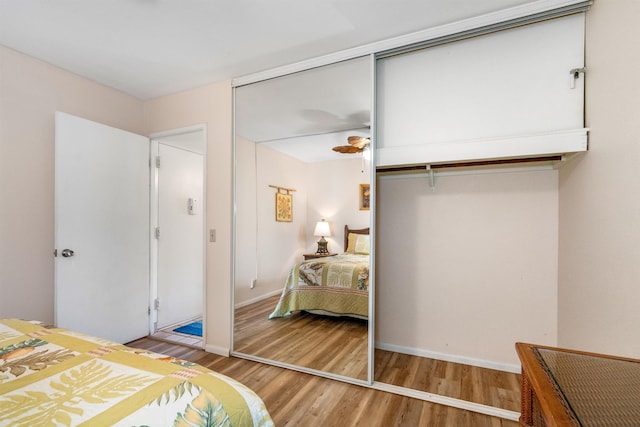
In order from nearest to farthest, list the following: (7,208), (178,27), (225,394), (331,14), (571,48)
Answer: (225,394) → (571,48) → (331,14) → (178,27) → (7,208)

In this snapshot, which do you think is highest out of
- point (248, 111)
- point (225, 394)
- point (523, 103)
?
point (248, 111)

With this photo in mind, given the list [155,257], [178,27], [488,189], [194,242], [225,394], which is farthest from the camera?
[194,242]

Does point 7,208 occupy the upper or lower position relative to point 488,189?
lower

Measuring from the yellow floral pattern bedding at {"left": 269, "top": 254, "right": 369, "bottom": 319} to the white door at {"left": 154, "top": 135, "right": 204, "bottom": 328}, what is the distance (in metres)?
1.30

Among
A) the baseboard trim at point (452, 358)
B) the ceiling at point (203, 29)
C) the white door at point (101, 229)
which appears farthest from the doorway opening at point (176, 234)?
the baseboard trim at point (452, 358)

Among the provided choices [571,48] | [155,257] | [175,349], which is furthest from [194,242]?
[571,48]

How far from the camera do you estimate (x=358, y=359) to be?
2316mm

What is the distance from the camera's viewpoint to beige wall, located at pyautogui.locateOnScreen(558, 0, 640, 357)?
1192 millimetres

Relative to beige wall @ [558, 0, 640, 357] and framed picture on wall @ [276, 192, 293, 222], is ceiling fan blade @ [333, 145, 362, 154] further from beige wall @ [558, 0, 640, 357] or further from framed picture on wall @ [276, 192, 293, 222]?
beige wall @ [558, 0, 640, 357]

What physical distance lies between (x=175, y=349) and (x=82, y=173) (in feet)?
5.69

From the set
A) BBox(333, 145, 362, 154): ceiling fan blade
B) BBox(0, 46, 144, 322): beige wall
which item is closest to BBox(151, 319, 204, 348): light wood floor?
BBox(0, 46, 144, 322): beige wall

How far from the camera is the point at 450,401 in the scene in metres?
1.94

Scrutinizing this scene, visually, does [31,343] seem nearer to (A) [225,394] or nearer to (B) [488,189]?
(A) [225,394]

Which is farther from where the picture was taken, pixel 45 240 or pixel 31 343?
pixel 45 240
